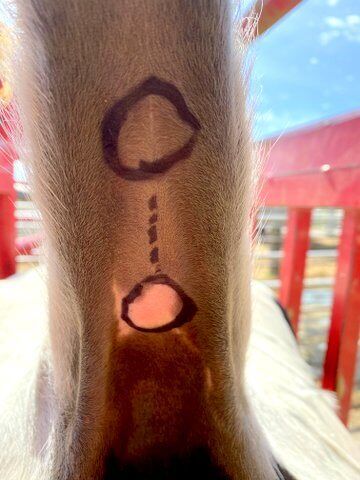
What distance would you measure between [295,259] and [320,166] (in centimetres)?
44

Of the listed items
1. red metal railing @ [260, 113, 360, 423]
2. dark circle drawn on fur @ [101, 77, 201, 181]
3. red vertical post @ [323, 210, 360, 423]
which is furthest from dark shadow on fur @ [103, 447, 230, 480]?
red vertical post @ [323, 210, 360, 423]

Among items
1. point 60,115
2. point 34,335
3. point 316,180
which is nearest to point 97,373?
point 60,115

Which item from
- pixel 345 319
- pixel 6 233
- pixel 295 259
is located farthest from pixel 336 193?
pixel 6 233

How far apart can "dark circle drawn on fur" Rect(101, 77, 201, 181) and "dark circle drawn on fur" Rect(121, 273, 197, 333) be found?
72 mm

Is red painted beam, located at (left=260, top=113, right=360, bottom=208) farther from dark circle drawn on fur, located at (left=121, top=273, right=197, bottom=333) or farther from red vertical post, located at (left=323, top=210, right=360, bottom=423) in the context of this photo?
dark circle drawn on fur, located at (left=121, top=273, right=197, bottom=333)

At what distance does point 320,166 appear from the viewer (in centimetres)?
89

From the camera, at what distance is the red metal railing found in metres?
0.82

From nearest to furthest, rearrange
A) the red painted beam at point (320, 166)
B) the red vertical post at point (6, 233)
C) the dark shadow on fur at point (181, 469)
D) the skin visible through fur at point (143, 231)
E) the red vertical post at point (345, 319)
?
the skin visible through fur at point (143, 231), the dark shadow on fur at point (181, 469), the red painted beam at point (320, 166), the red vertical post at point (345, 319), the red vertical post at point (6, 233)

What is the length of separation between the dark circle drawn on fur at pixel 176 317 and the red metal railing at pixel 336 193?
58cm

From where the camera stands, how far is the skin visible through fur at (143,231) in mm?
235

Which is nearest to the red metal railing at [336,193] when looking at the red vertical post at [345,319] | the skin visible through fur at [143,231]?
the red vertical post at [345,319]

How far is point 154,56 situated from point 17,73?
3.1 inches

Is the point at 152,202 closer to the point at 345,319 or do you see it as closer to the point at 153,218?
the point at 153,218

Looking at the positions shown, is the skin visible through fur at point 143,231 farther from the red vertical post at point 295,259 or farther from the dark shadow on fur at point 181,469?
the red vertical post at point 295,259
